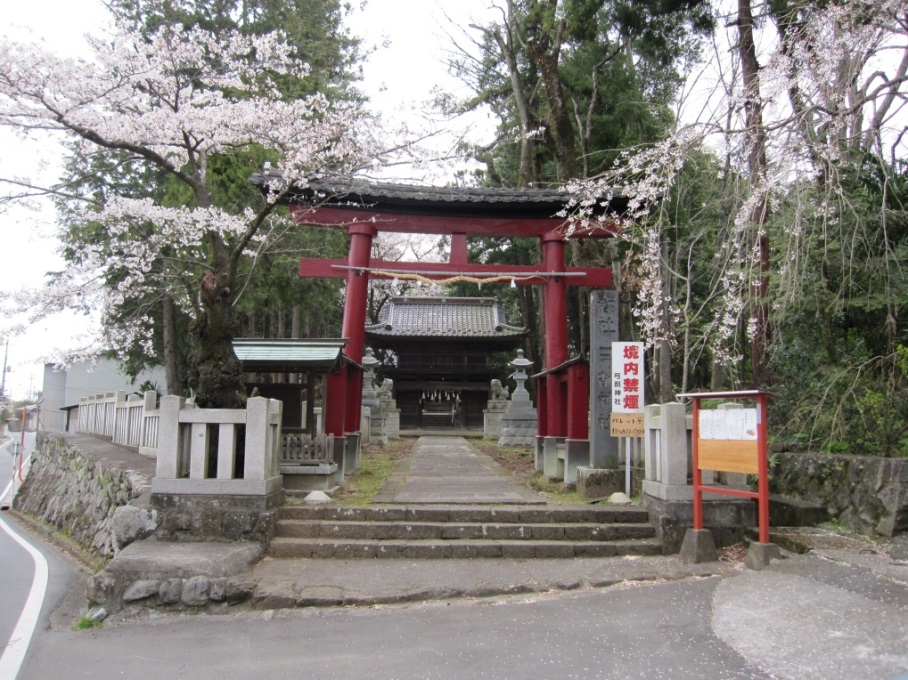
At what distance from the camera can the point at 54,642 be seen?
5027 millimetres

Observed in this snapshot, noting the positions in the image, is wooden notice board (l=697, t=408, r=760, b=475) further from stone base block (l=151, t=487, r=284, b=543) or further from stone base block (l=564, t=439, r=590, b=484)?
stone base block (l=151, t=487, r=284, b=543)

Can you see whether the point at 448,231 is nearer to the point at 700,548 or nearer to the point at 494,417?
the point at 700,548

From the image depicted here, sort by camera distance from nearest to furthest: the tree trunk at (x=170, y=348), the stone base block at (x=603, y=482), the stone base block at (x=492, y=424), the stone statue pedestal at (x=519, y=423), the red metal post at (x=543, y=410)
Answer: the stone base block at (x=603, y=482)
the red metal post at (x=543, y=410)
the stone statue pedestal at (x=519, y=423)
the tree trunk at (x=170, y=348)
the stone base block at (x=492, y=424)

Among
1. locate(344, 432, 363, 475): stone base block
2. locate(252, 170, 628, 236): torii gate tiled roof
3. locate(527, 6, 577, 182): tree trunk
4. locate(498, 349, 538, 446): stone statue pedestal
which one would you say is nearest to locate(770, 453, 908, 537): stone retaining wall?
locate(252, 170, 628, 236): torii gate tiled roof

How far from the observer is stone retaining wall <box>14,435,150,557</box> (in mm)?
9148

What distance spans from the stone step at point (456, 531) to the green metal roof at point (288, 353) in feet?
8.52

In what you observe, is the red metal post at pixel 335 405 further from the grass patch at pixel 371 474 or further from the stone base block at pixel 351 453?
the grass patch at pixel 371 474

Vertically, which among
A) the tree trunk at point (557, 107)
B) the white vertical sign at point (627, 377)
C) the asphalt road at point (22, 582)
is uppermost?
the tree trunk at point (557, 107)

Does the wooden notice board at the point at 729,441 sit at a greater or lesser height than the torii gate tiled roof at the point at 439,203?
lesser

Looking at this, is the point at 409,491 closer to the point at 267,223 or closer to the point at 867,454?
the point at 867,454

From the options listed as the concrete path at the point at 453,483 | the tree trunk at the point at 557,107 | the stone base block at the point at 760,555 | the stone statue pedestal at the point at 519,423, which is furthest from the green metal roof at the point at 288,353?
the stone statue pedestal at the point at 519,423

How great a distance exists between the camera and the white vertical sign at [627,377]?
8508 mm

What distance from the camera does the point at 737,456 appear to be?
5902 mm

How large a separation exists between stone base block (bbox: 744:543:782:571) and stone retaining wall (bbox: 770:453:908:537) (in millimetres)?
1662
